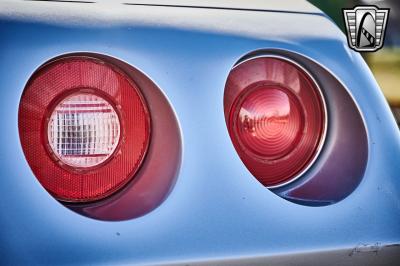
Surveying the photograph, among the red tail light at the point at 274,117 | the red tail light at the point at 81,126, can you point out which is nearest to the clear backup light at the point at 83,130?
the red tail light at the point at 81,126

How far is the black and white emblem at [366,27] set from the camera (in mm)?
1670

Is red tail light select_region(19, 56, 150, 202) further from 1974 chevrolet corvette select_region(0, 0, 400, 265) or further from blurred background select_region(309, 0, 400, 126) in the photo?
blurred background select_region(309, 0, 400, 126)

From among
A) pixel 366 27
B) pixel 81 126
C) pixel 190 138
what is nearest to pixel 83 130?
pixel 81 126

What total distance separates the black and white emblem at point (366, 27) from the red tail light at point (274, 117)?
5.4 inches

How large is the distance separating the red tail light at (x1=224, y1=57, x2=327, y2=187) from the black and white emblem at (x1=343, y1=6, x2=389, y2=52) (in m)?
0.14

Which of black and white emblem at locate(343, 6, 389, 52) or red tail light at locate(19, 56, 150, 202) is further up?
black and white emblem at locate(343, 6, 389, 52)

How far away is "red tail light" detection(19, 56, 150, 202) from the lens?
1.44 metres

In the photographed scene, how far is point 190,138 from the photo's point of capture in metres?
1.47

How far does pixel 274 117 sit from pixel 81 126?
0.40 metres

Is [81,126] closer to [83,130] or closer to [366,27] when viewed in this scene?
[83,130]

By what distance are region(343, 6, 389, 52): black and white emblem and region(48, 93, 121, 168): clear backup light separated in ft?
1.79

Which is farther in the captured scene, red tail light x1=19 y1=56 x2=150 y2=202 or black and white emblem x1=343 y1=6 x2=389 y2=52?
black and white emblem x1=343 y1=6 x2=389 y2=52

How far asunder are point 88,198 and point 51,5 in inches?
14.4

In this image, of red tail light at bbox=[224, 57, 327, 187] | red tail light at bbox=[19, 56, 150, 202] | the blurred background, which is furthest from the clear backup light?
the blurred background
